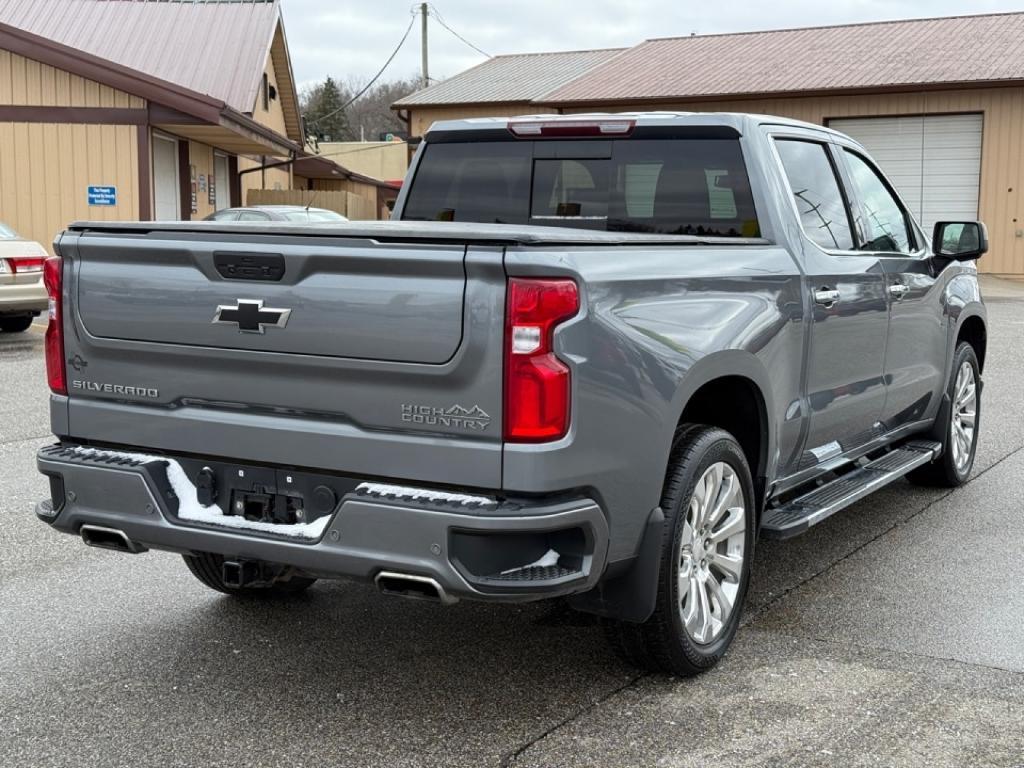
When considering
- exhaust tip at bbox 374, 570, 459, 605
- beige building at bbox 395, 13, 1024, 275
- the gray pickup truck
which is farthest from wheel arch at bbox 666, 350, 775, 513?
beige building at bbox 395, 13, 1024, 275

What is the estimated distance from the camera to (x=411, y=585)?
11.5 feet

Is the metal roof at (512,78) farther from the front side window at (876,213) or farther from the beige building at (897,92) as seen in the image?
the front side window at (876,213)

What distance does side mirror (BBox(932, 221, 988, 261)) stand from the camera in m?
6.41

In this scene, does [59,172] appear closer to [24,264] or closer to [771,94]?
[24,264]

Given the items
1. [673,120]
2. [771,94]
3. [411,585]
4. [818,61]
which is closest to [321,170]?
[771,94]

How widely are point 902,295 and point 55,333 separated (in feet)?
12.4

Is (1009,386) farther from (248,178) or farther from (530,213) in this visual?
(248,178)

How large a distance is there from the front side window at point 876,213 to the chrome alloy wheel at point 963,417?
1.11 metres

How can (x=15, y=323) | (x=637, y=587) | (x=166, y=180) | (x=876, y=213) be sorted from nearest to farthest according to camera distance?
1. (x=637, y=587)
2. (x=876, y=213)
3. (x=15, y=323)
4. (x=166, y=180)

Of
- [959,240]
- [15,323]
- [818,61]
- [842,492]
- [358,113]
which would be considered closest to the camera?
[842,492]

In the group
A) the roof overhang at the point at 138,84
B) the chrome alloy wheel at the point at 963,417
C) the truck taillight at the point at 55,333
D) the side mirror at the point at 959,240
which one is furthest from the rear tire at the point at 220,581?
the roof overhang at the point at 138,84

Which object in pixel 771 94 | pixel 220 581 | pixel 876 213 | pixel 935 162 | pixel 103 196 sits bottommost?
pixel 220 581

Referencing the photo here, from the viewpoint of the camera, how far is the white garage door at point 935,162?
2870 centimetres

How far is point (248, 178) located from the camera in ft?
106
